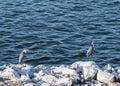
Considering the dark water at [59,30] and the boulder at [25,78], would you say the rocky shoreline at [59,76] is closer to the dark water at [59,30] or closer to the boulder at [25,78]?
the boulder at [25,78]

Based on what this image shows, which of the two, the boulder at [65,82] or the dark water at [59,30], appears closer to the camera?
the boulder at [65,82]

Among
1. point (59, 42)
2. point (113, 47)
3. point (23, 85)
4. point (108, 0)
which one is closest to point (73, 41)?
point (59, 42)

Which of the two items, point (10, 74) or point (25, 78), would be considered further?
point (10, 74)

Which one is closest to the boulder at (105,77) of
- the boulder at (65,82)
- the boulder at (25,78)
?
the boulder at (65,82)

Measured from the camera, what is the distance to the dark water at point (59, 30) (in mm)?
25062

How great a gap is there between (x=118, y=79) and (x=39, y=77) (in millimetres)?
3224

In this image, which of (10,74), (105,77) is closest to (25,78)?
(10,74)

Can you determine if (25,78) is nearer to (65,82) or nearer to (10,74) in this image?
(10,74)

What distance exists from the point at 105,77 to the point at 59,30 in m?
11.8

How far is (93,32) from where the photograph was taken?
28.2 metres

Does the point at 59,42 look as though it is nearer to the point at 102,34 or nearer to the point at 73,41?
the point at 73,41

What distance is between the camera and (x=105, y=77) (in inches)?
672

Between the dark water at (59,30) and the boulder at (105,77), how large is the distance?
697 cm

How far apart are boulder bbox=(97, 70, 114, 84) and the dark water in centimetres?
697
